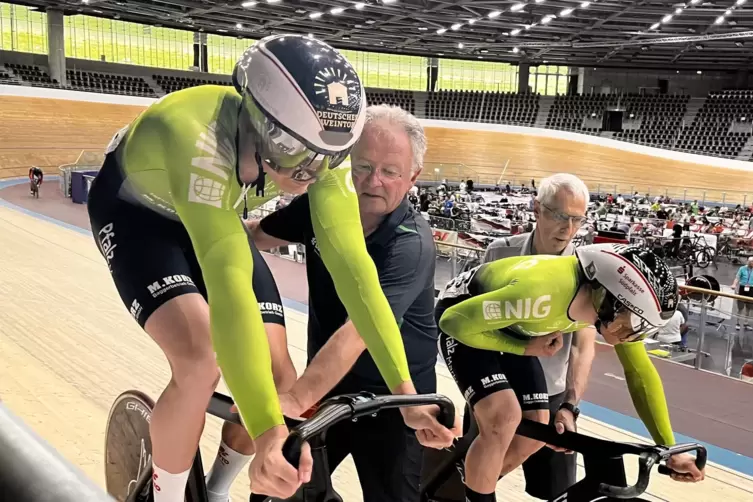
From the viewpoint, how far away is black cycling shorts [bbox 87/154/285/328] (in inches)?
45.9

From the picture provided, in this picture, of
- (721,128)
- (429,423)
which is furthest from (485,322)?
(721,128)

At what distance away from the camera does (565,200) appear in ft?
6.46

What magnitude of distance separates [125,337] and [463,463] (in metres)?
1.98

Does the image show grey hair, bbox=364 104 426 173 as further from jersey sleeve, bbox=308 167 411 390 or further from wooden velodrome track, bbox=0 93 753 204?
wooden velodrome track, bbox=0 93 753 204

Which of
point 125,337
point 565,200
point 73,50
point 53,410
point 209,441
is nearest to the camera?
point 565,200

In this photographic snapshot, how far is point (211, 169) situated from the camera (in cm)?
107

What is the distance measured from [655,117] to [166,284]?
35.7m

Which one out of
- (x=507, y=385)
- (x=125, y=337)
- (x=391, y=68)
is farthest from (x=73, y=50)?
(x=507, y=385)

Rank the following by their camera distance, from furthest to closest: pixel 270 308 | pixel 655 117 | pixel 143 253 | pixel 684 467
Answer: pixel 655 117 → pixel 684 467 → pixel 270 308 → pixel 143 253

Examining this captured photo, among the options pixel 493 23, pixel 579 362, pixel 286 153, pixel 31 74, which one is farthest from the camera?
pixel 493 23

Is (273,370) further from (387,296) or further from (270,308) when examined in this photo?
(387,296)

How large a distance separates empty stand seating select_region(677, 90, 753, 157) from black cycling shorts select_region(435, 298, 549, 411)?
30.3 meters

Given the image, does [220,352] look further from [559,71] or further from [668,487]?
[559,71]

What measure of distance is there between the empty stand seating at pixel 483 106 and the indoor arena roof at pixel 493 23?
90.0 inches
